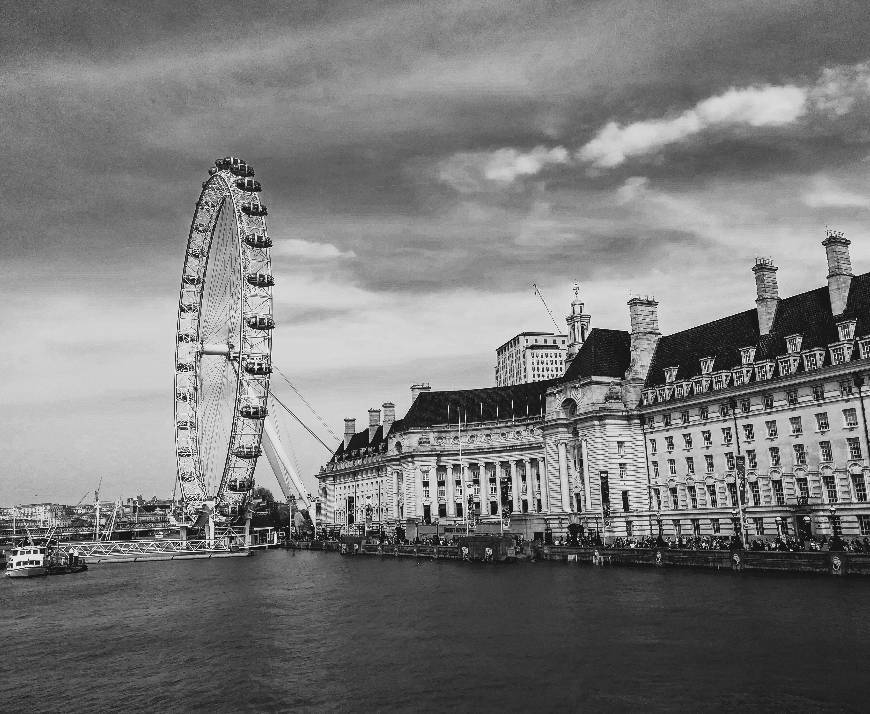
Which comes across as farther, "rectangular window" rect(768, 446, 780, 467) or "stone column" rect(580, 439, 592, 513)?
"stone column" rect(580, 439, 592, 513)

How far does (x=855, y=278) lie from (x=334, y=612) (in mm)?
53349

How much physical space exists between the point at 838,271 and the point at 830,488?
1934 cm

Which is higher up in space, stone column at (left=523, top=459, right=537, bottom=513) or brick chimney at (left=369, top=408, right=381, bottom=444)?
brick chimney at (left=369, top=408, right=381, bottom=444)

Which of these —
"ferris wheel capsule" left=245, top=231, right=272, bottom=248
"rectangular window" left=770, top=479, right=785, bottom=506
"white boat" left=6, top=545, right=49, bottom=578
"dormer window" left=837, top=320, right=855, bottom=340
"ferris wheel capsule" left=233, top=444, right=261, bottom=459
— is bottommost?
"white boat" left=6, top=545, right=49, bottom=578

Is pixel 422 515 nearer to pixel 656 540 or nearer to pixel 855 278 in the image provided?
pixel 656 540

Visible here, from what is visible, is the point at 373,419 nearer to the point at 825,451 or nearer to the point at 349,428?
the point at 349,428

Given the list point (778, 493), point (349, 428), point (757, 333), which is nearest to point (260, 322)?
point (757, 333)

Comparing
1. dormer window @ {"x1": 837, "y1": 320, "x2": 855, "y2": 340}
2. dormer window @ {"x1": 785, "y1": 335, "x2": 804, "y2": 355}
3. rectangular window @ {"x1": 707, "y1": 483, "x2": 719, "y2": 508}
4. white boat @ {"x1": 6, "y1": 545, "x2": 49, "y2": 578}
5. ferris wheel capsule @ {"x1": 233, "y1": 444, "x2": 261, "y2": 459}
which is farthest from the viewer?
white boat @ {"x1": 6, "y1": 545, "x2": 49, "y2": 578}

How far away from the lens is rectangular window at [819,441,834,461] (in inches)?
2618

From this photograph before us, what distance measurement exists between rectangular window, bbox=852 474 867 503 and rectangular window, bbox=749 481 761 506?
9.62 meters

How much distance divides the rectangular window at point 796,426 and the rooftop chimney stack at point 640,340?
2346 cm

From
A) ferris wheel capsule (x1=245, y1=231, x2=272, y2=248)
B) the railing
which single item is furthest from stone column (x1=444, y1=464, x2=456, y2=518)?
ferris wheel capsule (x1=245, y1=231, x2=272, y2=248)

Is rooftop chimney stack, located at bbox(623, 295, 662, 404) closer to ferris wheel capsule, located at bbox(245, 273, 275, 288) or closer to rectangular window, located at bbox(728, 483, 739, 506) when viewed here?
rectangular window, located at bbox(728, 483, 739, 506)

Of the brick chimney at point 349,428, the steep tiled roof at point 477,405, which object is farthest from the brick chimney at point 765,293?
the brick chimney at point 349,428
